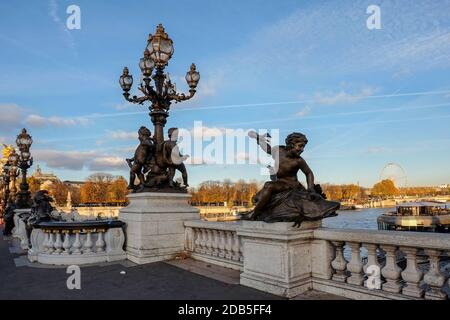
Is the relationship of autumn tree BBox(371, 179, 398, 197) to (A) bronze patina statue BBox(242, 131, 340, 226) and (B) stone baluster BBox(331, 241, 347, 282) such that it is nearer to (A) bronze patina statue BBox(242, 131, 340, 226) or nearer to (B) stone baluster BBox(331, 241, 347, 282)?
(A) bronze patina statue BBox(242, 131, 340, 226)

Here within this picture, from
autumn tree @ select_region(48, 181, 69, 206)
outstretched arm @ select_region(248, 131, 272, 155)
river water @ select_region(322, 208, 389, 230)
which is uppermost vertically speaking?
outstretched arm @ select_region(248, 131, 272, 155)

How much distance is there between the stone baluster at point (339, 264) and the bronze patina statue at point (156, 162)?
17.3 feet

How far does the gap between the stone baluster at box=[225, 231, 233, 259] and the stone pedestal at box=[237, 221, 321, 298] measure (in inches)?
70.4

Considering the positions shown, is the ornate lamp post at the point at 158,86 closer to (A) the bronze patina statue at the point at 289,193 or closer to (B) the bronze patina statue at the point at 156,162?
(B) the bronze patina statue at the point at 156,162

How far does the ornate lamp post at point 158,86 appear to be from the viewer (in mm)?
9836

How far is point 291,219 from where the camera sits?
18.4ft

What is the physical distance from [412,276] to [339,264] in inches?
45.1

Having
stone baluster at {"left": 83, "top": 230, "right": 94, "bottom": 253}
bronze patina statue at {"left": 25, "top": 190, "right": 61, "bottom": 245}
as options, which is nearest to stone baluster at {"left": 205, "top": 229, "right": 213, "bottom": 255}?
stone baluster at {"left": 83, "top": 230, "right": 94, "bottom": 253}

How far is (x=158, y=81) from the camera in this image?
33.4 ft

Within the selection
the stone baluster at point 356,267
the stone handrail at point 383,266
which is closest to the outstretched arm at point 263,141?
the stone handrail at point 383,266

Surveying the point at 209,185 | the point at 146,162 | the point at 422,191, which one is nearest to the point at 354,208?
the point at 209,185

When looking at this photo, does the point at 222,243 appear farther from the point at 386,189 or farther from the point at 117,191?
the point at 386,189

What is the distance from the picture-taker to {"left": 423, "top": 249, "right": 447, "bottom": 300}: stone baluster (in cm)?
431
